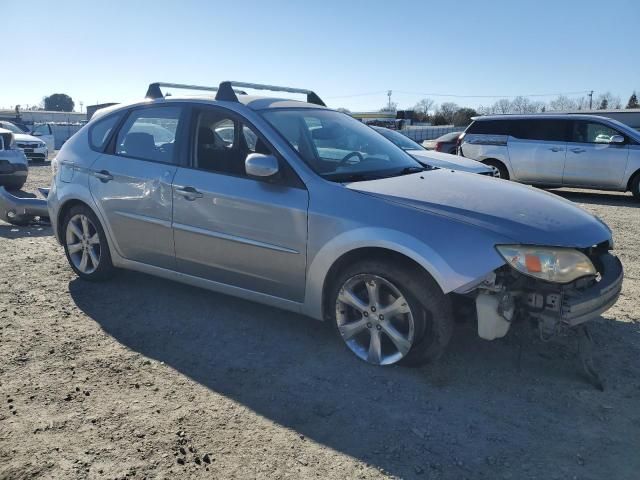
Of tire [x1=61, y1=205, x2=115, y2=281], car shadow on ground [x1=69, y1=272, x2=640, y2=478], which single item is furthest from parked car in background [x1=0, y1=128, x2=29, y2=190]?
car shadow on ground [x1=69, y1=272, x2=640, y2=478]

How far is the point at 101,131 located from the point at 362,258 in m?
2.95

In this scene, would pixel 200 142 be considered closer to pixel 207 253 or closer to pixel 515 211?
pixel 207 253

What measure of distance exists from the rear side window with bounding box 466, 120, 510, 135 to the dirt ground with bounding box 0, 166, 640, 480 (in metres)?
8.15

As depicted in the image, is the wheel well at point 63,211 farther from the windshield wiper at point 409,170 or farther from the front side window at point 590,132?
the front side window at point 590,132

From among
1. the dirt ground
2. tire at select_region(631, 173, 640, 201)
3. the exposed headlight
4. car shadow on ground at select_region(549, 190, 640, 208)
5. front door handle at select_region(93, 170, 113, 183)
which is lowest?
car shadow on ground at select_region(549, 190, 640, 208)

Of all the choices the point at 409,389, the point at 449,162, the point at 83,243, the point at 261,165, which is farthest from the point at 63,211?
the point at 449,162

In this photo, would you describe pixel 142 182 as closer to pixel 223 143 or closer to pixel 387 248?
pixel 223 143

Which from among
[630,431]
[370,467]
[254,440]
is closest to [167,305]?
[254,440]

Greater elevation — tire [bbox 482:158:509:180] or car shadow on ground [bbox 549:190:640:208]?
tire [bbox 482:158:509:180]

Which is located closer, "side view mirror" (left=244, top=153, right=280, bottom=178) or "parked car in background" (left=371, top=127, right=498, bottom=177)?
"side view mirror" (left=244, top=153, right=280, bottom=178)

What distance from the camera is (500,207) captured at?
134 inches

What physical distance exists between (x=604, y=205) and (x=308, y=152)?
881 centimetres

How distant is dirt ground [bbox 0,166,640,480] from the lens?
262cm

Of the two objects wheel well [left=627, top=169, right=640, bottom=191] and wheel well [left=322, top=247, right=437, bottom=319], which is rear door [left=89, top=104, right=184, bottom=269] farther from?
wheel well [left=627, top=169, right=640, bottom=191]
